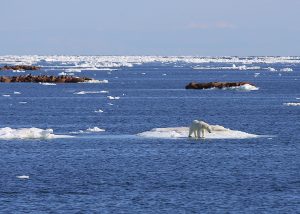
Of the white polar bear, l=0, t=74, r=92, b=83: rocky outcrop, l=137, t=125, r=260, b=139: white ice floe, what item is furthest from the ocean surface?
l=0, t=74, r=92, b=83: rocky outcrop

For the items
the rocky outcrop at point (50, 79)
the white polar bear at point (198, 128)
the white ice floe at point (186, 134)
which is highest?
the white polar bear at point (198, 128)

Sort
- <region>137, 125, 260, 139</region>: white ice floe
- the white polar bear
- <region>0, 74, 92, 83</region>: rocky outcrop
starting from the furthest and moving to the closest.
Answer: <region>0, 74, 92, 83</region>: rocky outcrop → <region>137, 125, 260, 139</region>: white ice floe → the white polar bear

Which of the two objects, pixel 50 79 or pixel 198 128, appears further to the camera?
pixel 50 79

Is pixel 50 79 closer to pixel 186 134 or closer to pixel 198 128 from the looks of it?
pixel 186 134

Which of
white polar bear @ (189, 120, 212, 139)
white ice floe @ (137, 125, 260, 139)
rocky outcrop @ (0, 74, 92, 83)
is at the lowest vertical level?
rocky outcrop @ (0, 74, 92, 83)

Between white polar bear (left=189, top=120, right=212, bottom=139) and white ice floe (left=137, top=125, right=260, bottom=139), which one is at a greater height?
white polar bear (left=189, top=120, right=212, bottom=139)

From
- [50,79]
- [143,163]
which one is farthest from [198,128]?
[50,79]

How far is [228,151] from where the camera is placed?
4938cm

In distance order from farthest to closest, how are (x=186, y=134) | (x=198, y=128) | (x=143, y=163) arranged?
(x=186, y=134) < (x=198, y=128) < (x=143, y=163)

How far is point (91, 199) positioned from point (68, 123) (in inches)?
1366

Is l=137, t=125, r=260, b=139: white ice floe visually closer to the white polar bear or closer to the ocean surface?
the ocean surface

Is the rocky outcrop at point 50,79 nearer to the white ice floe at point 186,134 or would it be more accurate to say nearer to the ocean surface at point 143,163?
the ocean surface at point 143,163

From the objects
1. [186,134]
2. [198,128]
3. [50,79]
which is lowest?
[50,79]

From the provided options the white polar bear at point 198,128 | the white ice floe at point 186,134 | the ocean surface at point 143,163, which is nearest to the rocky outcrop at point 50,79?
the ocean surface at point 143,163
